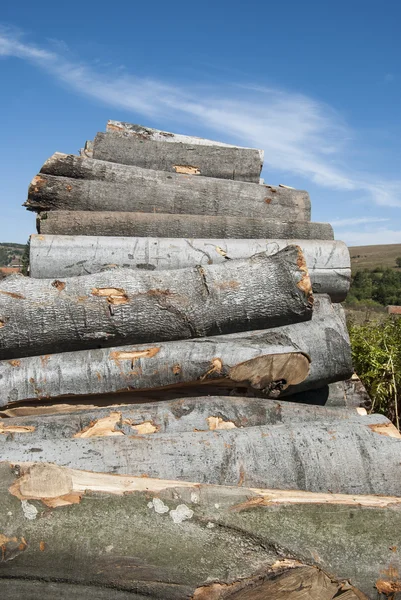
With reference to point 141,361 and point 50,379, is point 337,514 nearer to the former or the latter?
point 141,361

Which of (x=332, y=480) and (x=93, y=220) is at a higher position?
(x=93, y=220)

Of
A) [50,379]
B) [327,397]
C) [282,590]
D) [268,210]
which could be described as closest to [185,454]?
[282,590]

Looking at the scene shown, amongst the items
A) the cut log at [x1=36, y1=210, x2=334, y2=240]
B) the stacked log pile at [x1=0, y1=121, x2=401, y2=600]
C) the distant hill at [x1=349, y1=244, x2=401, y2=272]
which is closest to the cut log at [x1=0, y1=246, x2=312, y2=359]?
the stacked log pile at [x1=0, y1=121, x2=401, y2=600]

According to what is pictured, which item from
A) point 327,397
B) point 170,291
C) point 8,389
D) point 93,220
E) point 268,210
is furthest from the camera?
point 268,210

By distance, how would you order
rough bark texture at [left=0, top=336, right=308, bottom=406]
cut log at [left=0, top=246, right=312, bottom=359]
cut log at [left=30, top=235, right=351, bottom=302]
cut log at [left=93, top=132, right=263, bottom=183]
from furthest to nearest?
cut log at [left=93, top=132, right=263, bottom=183], cut log at [left=30, top=235, right=351, bottom=302], cut log at [left=0, top=246, right=312, bottom=359], rough bark texture at [left=0, top=336, right=308, bottom=406]

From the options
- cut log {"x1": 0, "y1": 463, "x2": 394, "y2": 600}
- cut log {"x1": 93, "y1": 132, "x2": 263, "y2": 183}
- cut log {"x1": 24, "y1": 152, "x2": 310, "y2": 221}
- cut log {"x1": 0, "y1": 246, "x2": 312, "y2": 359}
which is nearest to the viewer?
cut log {"x1": 0, "y1": 463, "x2": 394, "y2": 600}

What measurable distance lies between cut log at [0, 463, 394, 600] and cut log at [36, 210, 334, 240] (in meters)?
2.86

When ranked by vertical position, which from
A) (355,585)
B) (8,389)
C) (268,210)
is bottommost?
(355,585)

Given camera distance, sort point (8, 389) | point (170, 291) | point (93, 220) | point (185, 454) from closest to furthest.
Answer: point (185, 454) → point (8, 389) → point (170, 291) → point (93, 220)

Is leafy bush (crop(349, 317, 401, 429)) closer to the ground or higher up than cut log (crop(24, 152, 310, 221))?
closer to the ground

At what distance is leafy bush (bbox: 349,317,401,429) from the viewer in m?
5.73

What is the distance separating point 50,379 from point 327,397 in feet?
7.43

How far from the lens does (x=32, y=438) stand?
122 inches

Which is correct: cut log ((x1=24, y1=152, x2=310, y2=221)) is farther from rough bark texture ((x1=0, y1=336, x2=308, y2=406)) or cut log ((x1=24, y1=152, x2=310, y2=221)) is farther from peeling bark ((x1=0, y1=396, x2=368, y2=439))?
peeling bark ((x1=0, y1=396, x2=368, y2=439))
